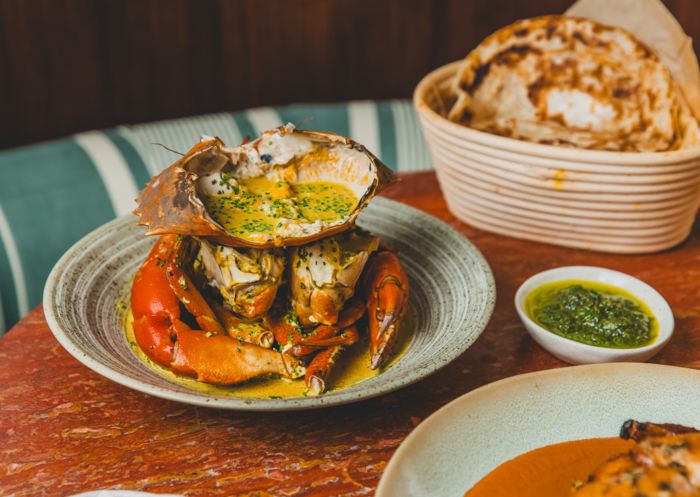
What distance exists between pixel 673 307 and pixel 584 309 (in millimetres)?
231

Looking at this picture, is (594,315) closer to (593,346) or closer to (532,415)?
(593,346)

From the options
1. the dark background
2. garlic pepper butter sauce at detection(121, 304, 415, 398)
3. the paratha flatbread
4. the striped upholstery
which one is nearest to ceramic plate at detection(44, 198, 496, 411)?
garlic pepper butter sauce at detection(121, 304, 415, 398)

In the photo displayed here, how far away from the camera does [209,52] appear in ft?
8.59

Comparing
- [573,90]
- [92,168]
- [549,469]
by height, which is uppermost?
[573,90]

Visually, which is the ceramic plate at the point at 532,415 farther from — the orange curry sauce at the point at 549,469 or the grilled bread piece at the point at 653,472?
the grilled bread piece at the point at 653,472

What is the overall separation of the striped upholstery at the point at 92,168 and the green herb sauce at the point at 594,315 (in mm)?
1048

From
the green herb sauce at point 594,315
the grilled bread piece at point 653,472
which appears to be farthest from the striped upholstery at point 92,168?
the grilled bread piece at point 653,472

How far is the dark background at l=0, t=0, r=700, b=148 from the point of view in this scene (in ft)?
7.82

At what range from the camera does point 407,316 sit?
1128 millimetres

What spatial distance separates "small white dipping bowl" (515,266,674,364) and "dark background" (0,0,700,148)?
5.89ft

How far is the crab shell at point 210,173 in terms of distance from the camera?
2.96 feet

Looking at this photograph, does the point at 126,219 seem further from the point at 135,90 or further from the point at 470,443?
the point at 135,90

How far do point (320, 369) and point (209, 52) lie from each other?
1.96 m

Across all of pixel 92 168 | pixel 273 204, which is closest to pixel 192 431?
pixel 273 204
